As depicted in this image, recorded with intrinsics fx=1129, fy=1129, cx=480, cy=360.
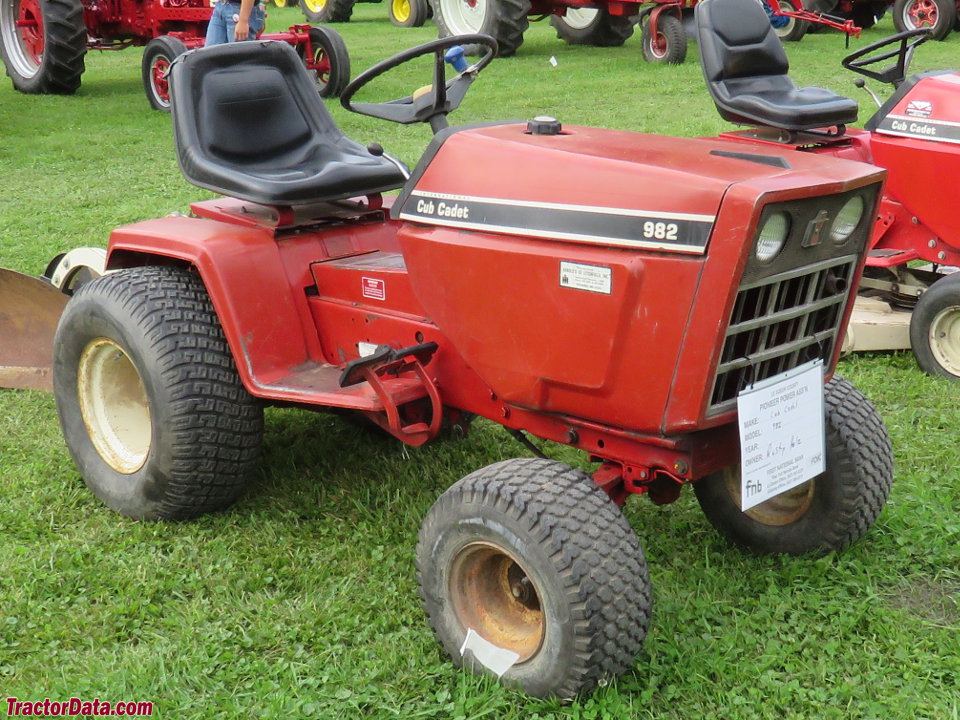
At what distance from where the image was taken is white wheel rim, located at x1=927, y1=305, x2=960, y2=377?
4.00 meters

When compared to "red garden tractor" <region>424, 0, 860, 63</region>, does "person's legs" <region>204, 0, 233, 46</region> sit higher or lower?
higher

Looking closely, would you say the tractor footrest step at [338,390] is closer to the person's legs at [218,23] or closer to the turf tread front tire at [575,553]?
the turf tread front tire at [575,553]

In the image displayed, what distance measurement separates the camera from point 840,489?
269 centimetres

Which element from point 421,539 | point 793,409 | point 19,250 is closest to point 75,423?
point 421,539

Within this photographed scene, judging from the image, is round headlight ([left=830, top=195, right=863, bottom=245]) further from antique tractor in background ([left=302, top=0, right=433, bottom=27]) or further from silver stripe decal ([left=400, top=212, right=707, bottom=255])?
antique tractor in background ([left=302, top=0, right=433, bottom=27])

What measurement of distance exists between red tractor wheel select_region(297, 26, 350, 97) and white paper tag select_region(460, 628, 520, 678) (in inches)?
305

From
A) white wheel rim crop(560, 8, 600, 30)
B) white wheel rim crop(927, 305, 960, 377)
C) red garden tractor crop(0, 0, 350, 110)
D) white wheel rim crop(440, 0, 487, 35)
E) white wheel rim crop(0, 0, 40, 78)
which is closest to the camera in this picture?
white wheel rim crop(927, 305, 960, 377)

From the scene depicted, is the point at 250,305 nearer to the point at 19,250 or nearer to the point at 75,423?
the point at 75,423

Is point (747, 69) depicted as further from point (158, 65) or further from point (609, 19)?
point (609, 19)

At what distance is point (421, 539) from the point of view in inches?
96.0

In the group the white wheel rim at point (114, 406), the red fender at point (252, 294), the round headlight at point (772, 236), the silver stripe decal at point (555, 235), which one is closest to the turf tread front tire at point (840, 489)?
the round headlight at point (772, 236)

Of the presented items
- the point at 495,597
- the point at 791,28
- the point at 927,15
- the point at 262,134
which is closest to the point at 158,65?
the point at 262,134

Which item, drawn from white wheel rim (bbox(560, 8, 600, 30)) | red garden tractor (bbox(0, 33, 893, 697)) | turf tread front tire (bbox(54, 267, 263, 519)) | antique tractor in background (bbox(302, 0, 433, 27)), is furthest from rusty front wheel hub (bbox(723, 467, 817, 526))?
antique tractor in background (bbox(302, 0, 433, 27))

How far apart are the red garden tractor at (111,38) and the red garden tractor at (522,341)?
21.0 ft
